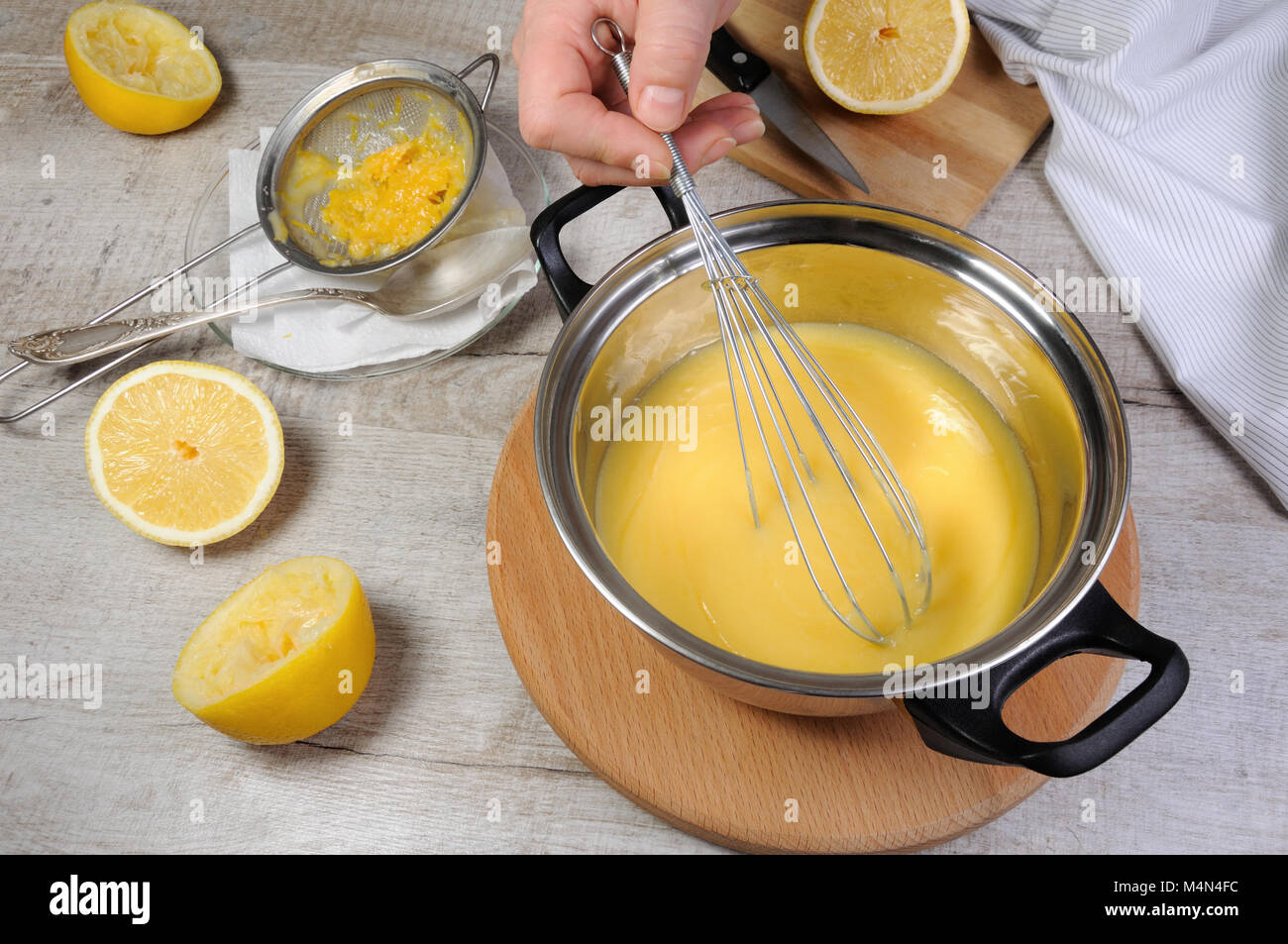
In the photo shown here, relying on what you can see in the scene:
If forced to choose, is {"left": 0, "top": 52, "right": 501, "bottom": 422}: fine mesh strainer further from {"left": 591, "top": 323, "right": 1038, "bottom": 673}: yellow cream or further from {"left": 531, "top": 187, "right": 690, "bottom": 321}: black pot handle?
{"left": 591, "top": 323, "right": 1038, "bottom": 673}: yellow cream

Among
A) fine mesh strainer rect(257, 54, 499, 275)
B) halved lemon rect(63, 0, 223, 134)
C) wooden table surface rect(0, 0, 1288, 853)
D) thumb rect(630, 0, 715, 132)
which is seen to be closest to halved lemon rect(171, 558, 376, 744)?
wooden table surface rect(0, 0, 1288, 853)

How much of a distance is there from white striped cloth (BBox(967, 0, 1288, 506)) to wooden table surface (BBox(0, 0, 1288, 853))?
0.14ft

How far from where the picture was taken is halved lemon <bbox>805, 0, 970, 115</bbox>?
1.09m

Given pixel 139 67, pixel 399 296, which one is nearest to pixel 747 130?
pixel 399 296

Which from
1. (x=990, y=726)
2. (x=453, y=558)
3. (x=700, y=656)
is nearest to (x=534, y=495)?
(x=453, y=558)

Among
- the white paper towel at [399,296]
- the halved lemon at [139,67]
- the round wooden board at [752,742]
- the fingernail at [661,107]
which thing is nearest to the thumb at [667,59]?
the fingernail at [661,107]

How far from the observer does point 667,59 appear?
2.65ft

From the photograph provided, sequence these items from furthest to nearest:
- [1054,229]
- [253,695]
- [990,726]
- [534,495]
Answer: [1054,229], [534,495], [253,695], [990,726]

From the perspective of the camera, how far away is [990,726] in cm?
64

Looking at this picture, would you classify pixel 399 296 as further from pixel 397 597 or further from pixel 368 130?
pixel 397 597

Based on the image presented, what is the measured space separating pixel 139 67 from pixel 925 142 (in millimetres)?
898

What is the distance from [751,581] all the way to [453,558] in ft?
1.02

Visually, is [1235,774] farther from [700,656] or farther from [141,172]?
[141,172]

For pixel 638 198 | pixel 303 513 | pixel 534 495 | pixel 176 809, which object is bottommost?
pixel 176 809
